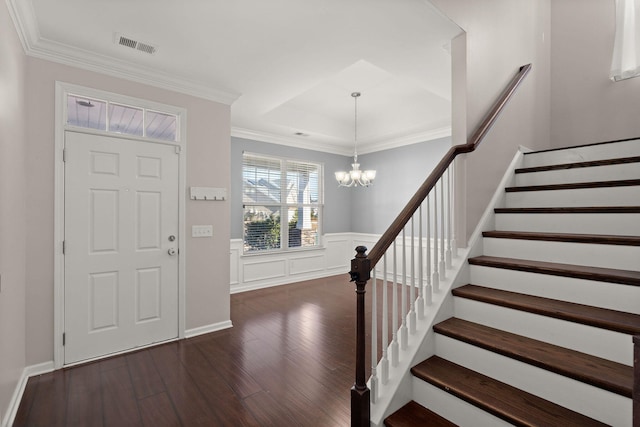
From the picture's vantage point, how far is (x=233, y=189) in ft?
16.1

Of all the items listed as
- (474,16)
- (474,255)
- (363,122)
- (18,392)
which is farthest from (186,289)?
(363,122)

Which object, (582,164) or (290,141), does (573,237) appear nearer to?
(582,164)

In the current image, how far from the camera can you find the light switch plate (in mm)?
3224

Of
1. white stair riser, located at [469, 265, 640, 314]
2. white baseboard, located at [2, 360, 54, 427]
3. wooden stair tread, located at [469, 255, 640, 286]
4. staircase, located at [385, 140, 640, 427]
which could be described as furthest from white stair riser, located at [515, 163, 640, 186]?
white baseboard, located at [2, 360, 54, 427]

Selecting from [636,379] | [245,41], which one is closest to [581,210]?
[636,379]

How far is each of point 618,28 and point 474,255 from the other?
2.92 meters

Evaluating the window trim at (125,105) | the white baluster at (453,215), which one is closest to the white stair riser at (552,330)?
the white baluster at (453,215)

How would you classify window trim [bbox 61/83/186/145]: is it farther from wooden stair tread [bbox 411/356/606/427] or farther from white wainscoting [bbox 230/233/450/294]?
wooden stair tread [bbox 411/356/606/427]

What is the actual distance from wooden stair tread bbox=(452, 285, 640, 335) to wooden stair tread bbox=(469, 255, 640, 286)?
16cm

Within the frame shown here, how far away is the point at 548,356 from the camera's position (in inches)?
56.4

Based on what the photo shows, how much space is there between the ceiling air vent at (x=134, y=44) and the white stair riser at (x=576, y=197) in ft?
11.0

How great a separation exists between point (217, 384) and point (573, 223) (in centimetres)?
283

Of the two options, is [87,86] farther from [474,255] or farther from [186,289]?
[474,255]

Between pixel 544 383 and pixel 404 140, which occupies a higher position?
pixel 404 140
